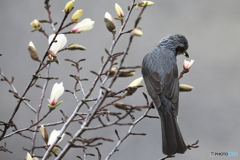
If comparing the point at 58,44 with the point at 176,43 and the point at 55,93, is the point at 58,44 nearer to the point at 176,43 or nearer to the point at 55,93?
the point at 55,93

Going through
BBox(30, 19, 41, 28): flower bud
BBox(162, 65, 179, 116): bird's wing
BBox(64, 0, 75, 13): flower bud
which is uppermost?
BBox(64, 0, 75, 13): flower bud

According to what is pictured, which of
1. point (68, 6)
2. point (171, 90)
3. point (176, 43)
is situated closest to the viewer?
point (68, 6)

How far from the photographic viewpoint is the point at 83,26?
691 millimetres

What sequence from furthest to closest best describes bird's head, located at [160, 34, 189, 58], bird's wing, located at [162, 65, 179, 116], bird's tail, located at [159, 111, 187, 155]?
bird's head, located at [160, 34, 189, 58]
bird's wing, located at [162, 65, 179, 116]
bird's tail, located at [159, 111, 187, 155]

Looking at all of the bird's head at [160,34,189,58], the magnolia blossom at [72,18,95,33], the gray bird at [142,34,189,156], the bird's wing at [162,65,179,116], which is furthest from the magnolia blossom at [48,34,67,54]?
the bird's head at [160,34,189,58]

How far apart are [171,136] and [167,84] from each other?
1.13 feet

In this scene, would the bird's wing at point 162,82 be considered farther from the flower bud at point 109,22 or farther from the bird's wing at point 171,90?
the flower bud at point 109,22

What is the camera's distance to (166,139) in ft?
3.22

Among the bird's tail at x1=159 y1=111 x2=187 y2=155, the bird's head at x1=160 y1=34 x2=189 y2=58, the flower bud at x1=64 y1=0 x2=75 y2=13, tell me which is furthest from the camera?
the bird's head at x1=160 y1=34 x2=189 y2=58

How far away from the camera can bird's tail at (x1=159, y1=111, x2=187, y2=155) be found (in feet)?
3.08

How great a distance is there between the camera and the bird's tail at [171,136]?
94cm

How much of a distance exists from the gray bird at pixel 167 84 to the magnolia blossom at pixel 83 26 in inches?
22.1

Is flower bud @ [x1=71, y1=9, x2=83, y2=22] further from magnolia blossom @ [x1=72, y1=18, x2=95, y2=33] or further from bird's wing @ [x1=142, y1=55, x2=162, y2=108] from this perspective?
bird's wing @ [x1=142, y1=55, x2=162, y2=108]

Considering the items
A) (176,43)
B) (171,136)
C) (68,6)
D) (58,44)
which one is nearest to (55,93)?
(58,44)
